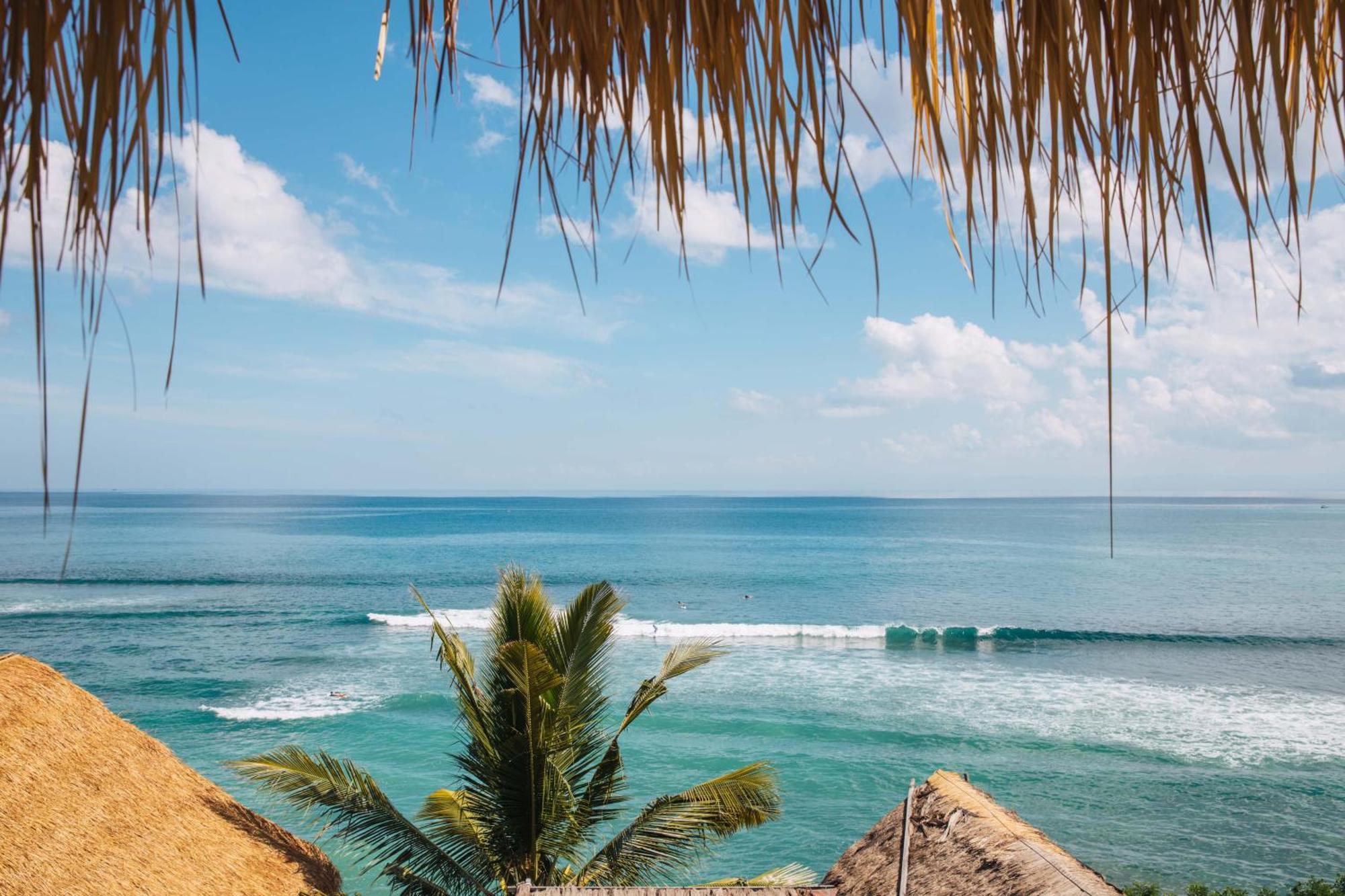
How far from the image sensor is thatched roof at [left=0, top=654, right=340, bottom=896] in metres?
6.29

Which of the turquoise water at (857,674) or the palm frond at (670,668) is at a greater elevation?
the palm frond at (670,668)

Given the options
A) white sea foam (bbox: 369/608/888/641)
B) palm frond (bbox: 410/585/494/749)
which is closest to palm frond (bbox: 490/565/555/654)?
palm frond (bbox: 410/585/494/749)

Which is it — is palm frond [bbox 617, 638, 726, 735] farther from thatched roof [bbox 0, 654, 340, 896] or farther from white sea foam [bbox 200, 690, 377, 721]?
white sea foam [bbox 200, 690, 377, 721]

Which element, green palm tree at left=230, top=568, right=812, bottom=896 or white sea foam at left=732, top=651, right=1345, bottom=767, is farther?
white sea foam at left=732, top=651, right=1345, bottom=767

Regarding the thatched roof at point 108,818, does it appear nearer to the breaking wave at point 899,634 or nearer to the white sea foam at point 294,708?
the white sea foam at point 294,708

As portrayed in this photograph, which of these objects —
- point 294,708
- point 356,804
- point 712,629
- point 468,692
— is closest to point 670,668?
point 468,692

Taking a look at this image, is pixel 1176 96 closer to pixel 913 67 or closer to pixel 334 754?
pixel 913 67

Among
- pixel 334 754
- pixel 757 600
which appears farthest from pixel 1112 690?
pixel 334 754

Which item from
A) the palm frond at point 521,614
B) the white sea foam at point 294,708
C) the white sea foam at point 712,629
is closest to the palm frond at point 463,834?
the palm frond at point 521,614

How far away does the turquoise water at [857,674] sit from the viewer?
14133 mm

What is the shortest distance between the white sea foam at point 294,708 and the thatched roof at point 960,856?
14889 mm

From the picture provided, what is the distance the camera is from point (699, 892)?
5098 millimetres

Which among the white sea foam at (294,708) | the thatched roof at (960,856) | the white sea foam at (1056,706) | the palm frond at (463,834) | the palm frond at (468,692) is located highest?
the palm frond at (468,692)

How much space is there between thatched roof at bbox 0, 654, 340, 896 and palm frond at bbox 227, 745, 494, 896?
39.4 inches
